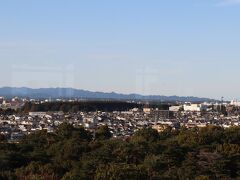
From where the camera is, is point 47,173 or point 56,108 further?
point 56,108

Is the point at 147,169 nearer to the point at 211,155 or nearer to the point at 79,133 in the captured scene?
the point at 211,155

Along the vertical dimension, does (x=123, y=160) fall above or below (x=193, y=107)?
below

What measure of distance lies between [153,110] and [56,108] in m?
11.1

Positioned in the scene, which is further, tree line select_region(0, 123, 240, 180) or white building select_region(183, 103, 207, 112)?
white building select_region(183, 103, 207, 112)

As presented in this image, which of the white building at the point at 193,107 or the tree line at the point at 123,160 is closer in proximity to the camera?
the tree line at the point at 123,160

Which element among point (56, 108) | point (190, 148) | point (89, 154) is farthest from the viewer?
point (56, 108)

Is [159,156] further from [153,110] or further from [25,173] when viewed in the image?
[153,110]

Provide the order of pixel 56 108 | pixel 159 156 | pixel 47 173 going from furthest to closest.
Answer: pixel 56 108, pixel 159 156, pixel 47 173

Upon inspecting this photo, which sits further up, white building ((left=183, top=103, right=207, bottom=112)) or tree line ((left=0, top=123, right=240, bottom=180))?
white building ((left=183, top=103, right=207, bottom=112))

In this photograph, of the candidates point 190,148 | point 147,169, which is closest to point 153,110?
point 190,148

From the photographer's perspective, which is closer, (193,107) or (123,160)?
(123,160)

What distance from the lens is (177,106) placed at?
7531 cm

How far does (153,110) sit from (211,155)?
48.8 meters

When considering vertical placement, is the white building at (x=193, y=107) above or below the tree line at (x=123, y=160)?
above
